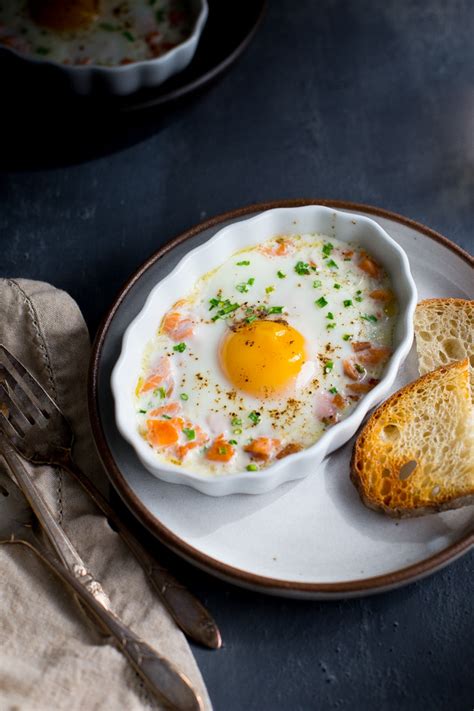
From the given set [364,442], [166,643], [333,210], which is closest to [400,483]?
[364,442]

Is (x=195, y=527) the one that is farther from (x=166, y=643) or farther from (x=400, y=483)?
(x=400, y=483)

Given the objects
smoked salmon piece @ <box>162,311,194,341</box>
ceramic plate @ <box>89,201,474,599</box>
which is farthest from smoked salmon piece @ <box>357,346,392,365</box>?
smoked salmon piece @ <box>162,311,194,341</box>

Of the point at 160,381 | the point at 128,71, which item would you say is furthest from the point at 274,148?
the point at 160,381

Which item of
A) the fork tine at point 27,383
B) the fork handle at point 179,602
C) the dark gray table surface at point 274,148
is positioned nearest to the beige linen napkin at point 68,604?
the fork handle at point 179,602

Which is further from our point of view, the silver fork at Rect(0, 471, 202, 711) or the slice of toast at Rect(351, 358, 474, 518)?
the slice of toast at Rect(351, 358, 474, 518)

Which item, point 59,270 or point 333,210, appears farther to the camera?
point 59,270

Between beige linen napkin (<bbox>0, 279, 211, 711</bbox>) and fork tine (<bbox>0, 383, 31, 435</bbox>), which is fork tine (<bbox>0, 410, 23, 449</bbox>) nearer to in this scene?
fork tine (<bbox>0, 383, 31, 435</bbox>)

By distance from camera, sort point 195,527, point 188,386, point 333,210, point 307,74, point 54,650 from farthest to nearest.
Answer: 1. point 307,74
2. point 333,210
3. point 188,386
4. point 195,527
5. point 54,650
